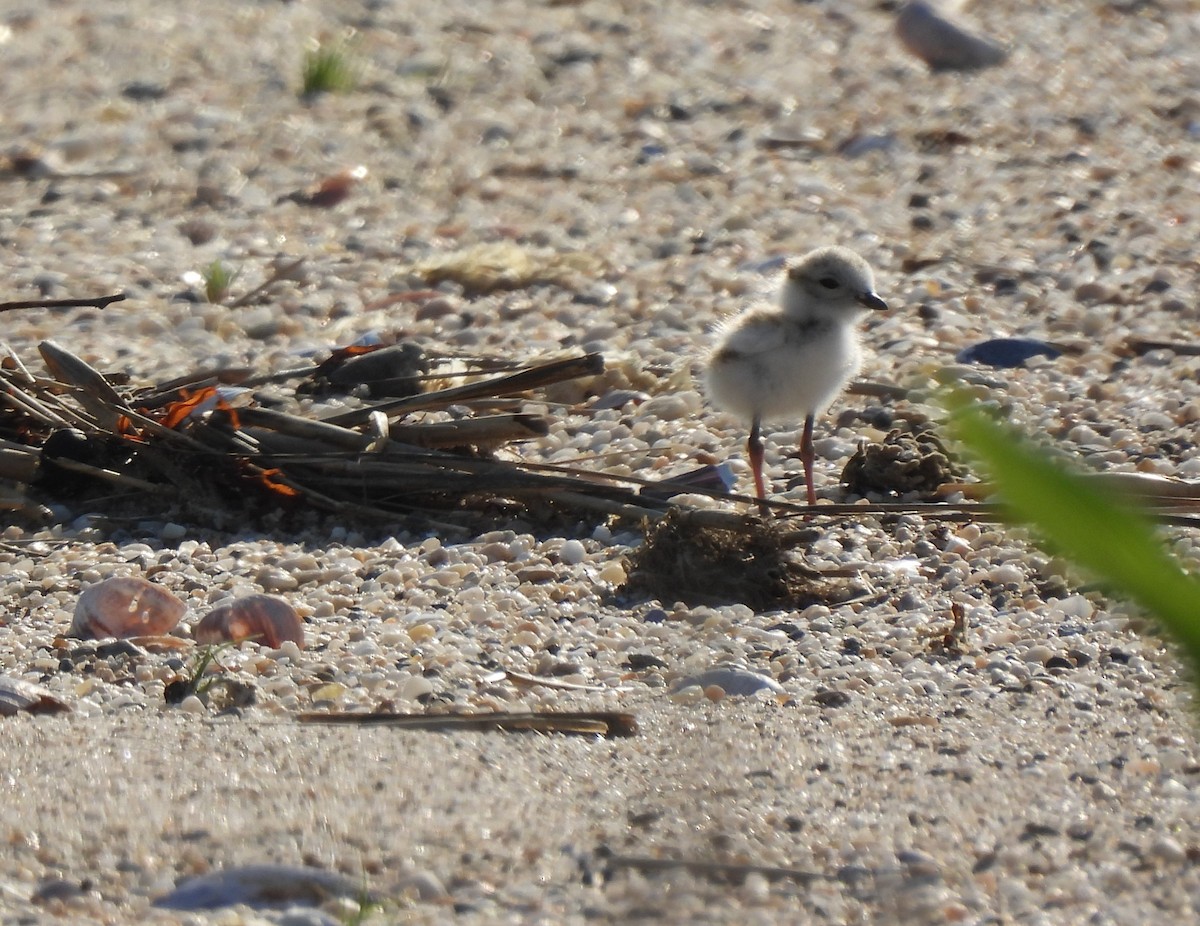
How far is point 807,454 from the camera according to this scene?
3.52 m

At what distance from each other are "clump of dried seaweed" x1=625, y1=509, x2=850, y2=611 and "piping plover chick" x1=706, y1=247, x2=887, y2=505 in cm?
41

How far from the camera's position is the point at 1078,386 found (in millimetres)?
3973

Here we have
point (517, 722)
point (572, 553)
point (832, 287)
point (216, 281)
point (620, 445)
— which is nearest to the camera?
point (517, 722)

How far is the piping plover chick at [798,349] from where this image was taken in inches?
139

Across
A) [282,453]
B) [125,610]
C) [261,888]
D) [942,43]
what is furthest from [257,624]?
[942,43]

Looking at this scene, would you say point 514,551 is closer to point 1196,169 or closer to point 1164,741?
point 1164,741

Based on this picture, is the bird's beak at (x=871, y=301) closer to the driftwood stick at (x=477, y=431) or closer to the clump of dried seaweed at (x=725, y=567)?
the driftwood stick at (x=477, y=431)

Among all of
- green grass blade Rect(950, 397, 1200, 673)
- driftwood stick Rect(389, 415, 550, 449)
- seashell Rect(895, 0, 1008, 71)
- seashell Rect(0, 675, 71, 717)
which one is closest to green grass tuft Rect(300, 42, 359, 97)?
seashell Rect(895, 0, 1008, 71)

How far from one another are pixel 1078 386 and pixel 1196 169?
6.05ft

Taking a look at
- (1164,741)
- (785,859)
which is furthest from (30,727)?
(1164,741)

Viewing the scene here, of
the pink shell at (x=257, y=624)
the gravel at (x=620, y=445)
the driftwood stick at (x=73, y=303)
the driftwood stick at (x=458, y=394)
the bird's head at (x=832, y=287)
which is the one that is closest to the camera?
the gravel at (x=620, y=445)

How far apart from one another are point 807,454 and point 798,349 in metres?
0.26

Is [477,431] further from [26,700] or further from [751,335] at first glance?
[26,700]

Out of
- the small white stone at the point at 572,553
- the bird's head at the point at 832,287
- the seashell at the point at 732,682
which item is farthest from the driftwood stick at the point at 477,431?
the seashell at the point at 732,682
